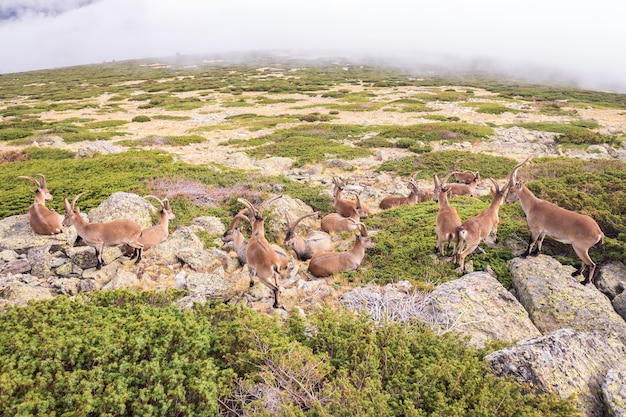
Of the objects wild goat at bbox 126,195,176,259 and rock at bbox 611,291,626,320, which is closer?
rock at bbox 611,291,626,320

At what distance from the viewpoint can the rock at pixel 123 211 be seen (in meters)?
11.3

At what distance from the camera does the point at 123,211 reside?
1145 cm

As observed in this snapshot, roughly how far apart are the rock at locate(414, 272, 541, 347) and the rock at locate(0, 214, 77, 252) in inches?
366

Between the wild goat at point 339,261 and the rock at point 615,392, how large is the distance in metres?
5.73

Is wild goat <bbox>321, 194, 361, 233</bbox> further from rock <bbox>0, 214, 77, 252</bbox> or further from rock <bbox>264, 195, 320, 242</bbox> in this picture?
rock <bbox>0, 214, 77, 252</bbox>

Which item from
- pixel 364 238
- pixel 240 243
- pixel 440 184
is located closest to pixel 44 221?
pixel 240 243

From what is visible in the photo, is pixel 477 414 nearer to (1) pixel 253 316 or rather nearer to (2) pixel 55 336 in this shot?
(1) pixel 253 316

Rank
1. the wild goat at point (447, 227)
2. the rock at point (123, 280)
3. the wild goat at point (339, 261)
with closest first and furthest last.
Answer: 1. the rock at point (123, 280)
2. the wild goat at point (447, 227)
3. the wild goat at point (339, 261)

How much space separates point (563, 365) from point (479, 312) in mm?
2135

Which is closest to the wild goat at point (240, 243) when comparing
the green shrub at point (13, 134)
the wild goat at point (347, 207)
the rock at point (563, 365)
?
the wild goat at point (347, 207)

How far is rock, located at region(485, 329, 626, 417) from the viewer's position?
4.39 metres

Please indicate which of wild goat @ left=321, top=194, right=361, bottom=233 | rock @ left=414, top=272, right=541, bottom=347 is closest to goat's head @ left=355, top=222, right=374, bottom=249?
wild goat @ left=321, top=194, right=361, bottom=233

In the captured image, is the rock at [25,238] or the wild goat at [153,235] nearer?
the rock at [25,238]

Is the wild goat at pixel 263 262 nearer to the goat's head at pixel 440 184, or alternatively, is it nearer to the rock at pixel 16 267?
the goat's head at pixel 440 184
